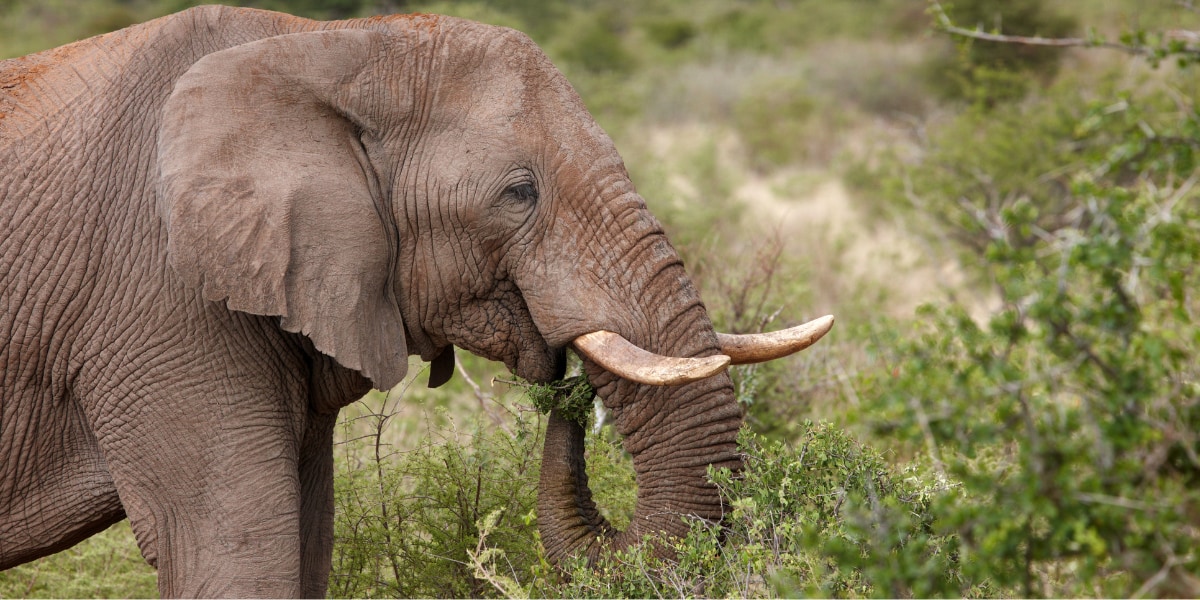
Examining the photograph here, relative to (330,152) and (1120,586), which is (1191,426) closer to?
(1120,586)

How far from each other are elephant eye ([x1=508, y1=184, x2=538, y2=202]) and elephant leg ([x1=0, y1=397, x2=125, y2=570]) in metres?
1.54

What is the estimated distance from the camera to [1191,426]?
9.11ft

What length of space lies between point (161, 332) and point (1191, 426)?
282 cm

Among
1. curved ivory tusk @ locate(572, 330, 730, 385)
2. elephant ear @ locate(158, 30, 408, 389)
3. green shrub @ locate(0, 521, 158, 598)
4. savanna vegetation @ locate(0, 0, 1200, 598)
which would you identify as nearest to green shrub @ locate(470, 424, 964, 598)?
savanna vegetation @ locate(0, 0, 1200, 598)

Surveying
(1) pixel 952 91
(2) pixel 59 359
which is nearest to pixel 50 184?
(2) pixel 59 359

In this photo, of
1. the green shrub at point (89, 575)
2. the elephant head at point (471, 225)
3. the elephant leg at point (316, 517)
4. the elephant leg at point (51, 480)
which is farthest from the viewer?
the green shrub at point (89, 575)

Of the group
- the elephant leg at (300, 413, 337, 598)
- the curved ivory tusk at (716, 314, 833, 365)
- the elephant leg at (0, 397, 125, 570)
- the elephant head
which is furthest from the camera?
the elephant leg at (300, 413, 337, 598)

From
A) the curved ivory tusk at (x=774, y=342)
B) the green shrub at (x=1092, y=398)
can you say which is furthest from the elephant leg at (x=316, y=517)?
the green shrub at (x=1092, y=398)

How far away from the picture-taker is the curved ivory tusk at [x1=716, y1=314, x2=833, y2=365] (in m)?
4.05

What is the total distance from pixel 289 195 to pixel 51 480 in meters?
1.24

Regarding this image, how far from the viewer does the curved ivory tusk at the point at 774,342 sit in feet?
13.3

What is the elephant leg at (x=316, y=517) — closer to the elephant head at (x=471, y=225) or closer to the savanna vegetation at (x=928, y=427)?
the savanna vegetation at (x=928, y=427)

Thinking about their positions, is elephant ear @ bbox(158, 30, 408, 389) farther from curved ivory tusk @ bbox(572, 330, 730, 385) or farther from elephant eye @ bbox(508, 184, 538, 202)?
curved ivory tusk @ bbox(572, 330, 730, 385)

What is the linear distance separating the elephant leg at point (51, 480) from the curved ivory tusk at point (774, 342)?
2.06 metres
